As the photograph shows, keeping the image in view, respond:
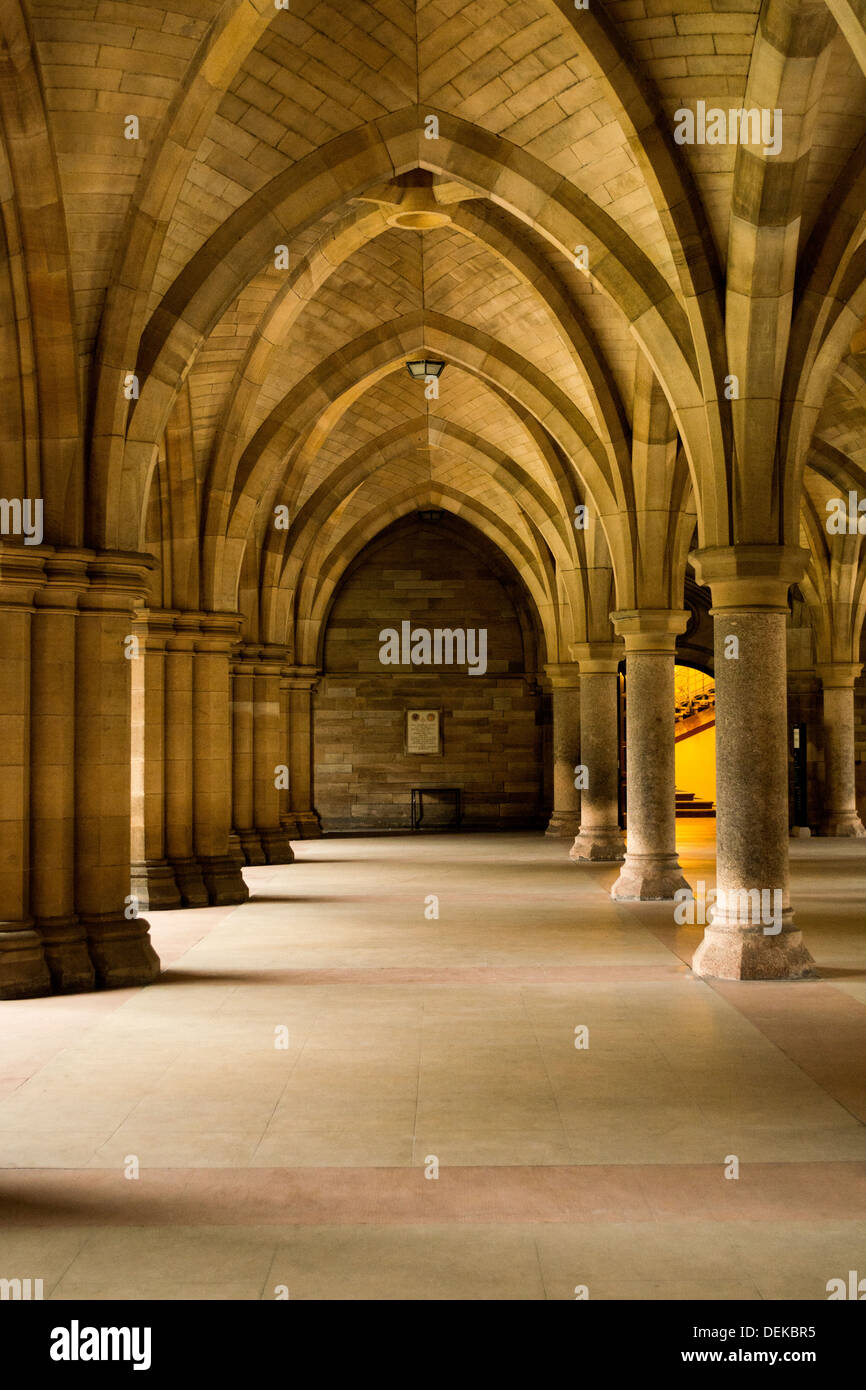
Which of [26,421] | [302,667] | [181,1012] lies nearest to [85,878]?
[181,1012]

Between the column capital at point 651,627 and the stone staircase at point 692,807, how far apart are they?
1532cm

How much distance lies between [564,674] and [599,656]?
3.90 metres

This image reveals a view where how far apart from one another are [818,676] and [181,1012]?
18202 mm

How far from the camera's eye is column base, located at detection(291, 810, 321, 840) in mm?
22781

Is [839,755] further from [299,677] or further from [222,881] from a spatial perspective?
[222,881]

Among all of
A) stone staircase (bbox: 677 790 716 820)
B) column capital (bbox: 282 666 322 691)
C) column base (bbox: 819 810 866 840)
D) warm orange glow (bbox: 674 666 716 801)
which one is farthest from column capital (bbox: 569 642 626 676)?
warm orange glow (bbox: 674 666 716 801)

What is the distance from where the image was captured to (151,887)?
1287cm

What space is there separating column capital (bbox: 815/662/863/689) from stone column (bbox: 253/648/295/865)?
9.62 meters

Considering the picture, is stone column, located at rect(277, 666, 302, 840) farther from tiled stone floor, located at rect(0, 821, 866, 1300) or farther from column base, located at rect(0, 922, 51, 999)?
column base, located at rect(0, 922, 51, 999)

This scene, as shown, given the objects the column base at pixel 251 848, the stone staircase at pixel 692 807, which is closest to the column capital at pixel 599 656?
the column base at pixel 251 848

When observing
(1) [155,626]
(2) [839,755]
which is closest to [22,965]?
(1) [155,626]

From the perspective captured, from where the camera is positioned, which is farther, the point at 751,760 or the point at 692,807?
the point at 692,807

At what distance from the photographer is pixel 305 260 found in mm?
12453
